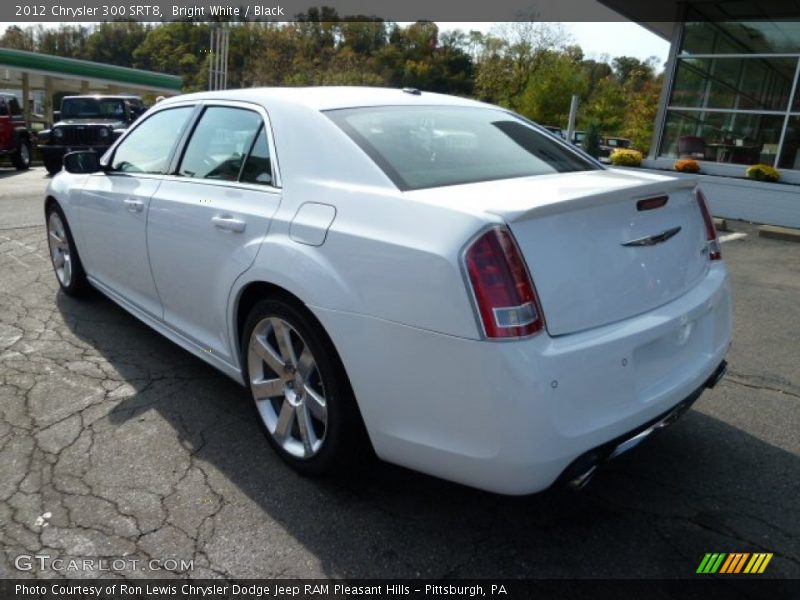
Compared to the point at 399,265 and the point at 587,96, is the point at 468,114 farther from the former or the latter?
the point at 587,96

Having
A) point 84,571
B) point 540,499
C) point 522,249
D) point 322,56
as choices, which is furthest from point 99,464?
point 322,56

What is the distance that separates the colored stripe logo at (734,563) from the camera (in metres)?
2.19

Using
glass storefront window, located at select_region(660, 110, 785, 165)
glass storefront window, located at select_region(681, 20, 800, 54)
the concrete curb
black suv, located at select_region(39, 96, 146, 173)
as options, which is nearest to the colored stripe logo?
the concrete curb

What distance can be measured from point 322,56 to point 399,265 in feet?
257

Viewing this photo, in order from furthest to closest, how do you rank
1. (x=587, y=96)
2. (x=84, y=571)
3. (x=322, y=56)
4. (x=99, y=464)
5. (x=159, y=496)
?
(x=322, y=56), (x=587, y=96), (x=99, y=464), (x=159, y=496), (x=84, y=571)

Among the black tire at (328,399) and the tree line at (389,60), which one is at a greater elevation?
the tree line at (389,60)

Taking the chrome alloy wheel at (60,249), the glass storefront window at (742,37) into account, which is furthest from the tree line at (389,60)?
the chrome alloy wheel at (60,249)

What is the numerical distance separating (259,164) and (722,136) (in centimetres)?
1407

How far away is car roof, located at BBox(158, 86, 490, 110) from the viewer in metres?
2.86

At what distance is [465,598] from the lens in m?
2.09

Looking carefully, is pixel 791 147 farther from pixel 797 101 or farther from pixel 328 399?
pixel 328 399

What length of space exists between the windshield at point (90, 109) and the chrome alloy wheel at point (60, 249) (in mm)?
12390

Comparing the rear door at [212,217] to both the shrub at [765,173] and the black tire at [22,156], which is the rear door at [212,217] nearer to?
the shrub at [765,173]

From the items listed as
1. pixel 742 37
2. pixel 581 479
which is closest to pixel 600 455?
pixel 581 479
